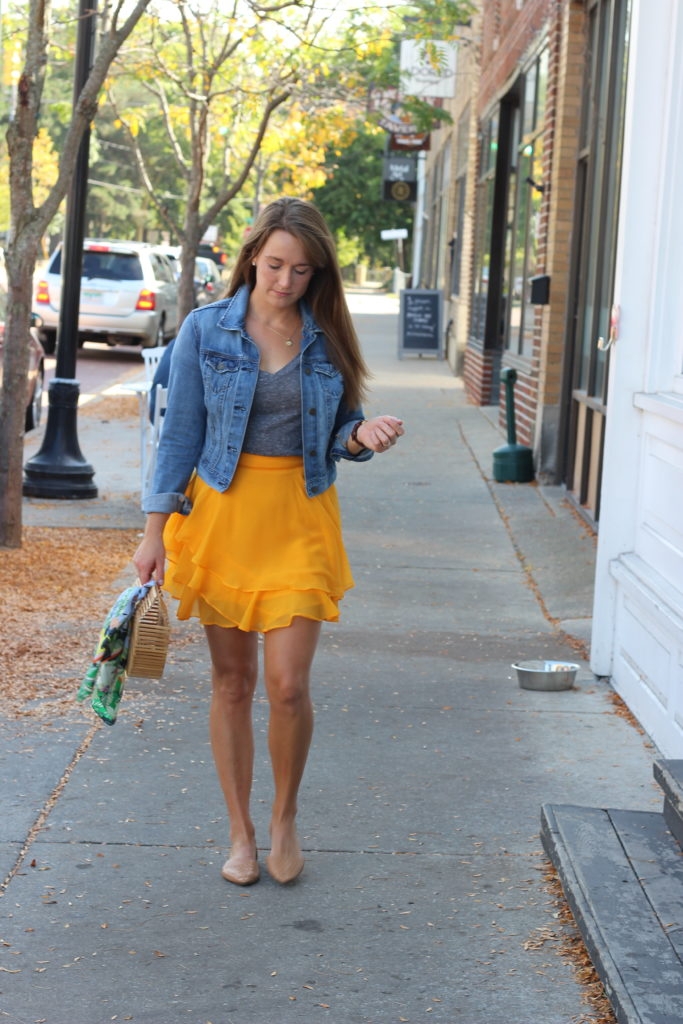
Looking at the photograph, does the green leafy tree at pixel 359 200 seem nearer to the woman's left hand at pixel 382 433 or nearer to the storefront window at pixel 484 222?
the storefront window at pixel 484 222

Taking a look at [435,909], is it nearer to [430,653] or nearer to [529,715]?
[529,715]

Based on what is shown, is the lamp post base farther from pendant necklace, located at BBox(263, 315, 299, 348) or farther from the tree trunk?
pendant necklace, located at BBox(263, 315, 299, 348)

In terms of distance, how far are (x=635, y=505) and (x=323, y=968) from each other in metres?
3.09

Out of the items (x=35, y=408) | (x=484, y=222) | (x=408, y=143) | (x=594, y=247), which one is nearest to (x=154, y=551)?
(x=594, y=247)

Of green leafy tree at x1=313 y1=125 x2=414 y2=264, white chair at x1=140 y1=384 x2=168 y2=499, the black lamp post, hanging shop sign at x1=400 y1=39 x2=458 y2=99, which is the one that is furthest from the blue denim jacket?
green leafy tree at x1=313 y1=125 x2=414 y2=264

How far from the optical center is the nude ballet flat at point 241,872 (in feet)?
13.6

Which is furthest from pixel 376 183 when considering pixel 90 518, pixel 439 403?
pixel 90 518

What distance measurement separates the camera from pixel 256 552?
409cm

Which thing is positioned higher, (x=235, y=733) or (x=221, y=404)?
(x=221, y=404)

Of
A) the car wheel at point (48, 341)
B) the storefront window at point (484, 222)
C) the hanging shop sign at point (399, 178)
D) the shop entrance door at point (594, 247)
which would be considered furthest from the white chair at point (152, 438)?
the hanging shop sign at point (399, 178)

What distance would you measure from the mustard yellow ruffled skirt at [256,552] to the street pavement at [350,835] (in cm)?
79

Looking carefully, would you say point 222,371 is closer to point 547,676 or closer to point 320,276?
point 320,276

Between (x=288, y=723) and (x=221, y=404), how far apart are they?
895mm

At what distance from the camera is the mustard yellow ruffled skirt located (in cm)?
406
